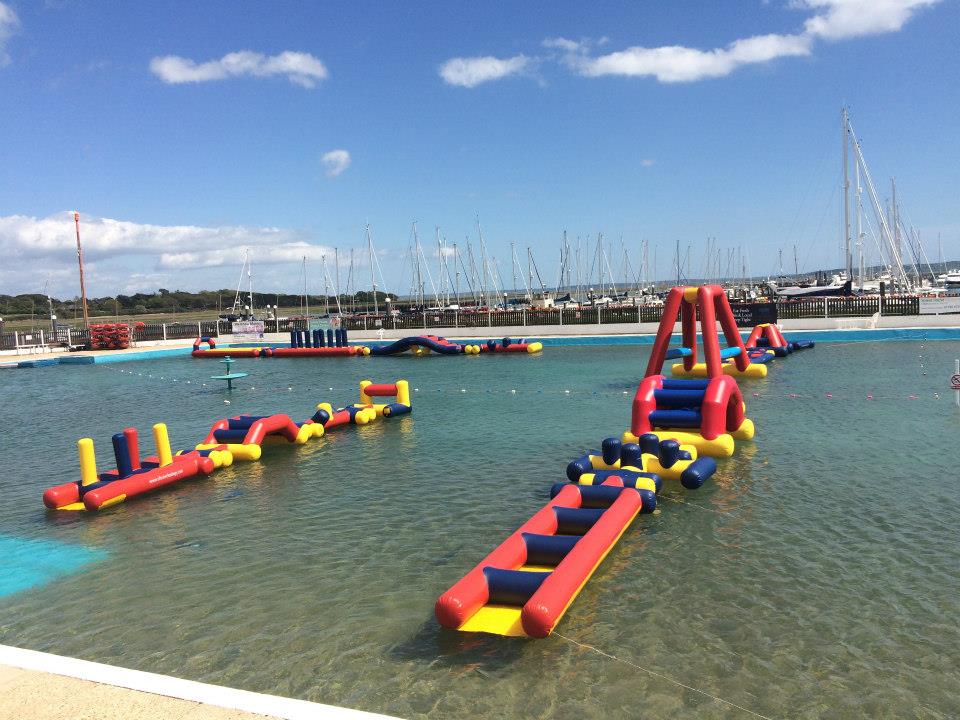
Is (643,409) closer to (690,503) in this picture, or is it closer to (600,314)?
(690,503)

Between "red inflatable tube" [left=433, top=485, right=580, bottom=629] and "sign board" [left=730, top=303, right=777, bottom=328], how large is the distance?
2813 cm

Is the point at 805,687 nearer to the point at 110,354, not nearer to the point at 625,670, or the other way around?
the point at 625,670

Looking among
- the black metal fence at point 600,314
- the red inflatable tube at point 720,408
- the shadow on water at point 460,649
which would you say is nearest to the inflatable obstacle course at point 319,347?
the black metal fence at point 600,314

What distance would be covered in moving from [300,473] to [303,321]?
35954 millimetres

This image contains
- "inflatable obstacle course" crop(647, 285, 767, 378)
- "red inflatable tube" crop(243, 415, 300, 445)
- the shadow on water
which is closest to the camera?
the shadow on water

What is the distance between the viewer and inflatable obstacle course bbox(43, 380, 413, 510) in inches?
424

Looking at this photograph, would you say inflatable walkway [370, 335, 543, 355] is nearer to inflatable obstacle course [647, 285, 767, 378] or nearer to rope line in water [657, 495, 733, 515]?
inflatable obstacle course [647, 285, 767, 378]

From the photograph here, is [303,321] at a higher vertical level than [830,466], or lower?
higher

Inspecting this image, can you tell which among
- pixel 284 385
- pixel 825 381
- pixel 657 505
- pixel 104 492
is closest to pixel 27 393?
pixel 284 385

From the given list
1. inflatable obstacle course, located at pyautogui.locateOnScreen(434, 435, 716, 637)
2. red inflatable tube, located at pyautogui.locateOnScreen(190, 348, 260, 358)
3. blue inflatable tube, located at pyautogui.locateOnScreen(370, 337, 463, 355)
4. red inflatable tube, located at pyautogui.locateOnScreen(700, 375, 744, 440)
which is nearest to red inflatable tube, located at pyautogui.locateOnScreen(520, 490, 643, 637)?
inflatable obstacle course, located at pyautogui.locateOnScreen(434, 435, 716, 637)

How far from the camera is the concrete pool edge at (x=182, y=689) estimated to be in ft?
14.8

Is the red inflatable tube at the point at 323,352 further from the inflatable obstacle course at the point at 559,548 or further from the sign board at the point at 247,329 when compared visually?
the inflatable obstacle course at the point at 559,548

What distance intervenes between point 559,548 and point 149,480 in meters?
7.25

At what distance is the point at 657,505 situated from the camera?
9.69 m
